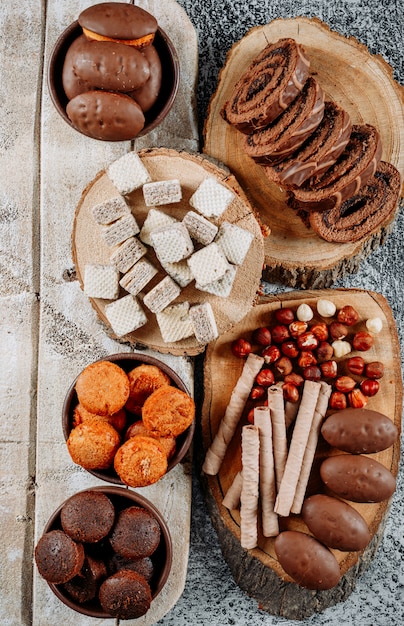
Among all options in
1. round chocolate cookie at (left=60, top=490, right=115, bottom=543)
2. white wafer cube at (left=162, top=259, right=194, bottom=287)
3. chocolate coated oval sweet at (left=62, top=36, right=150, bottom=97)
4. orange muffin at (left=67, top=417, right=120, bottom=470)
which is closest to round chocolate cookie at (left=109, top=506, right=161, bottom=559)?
round chocolate cookie at (left=60, top=490, right=115, bottom=543)

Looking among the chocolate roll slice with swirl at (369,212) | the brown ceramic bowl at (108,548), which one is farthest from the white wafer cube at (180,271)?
the brown ceramic bowl at (108,548)

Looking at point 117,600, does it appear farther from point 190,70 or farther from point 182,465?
point 190,70

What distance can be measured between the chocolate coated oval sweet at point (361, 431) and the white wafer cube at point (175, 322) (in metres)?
0.68

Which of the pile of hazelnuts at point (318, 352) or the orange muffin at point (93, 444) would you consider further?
the pile of hazelnuts at point (318, 352)

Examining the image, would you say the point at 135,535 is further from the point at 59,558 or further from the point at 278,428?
the point at 278,428

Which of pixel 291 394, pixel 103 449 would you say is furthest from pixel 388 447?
pixel 103 449

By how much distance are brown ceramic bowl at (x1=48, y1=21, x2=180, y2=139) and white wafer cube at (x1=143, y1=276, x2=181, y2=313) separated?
1.79 feet

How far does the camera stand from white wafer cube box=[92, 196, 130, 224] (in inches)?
85.1

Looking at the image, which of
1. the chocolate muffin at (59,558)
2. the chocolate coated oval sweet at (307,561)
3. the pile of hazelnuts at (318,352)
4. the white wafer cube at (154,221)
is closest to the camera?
the chocolate muffin at (59,558)

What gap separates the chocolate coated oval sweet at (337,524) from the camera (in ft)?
7.52

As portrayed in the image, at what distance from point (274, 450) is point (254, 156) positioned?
116cm

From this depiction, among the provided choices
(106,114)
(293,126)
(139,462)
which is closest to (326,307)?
(293,126)

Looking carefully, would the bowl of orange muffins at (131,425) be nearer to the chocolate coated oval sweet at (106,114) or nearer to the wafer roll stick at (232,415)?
the wafer roll stick at (232,415)

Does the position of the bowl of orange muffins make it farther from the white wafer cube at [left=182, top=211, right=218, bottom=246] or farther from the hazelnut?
the hazelnut
